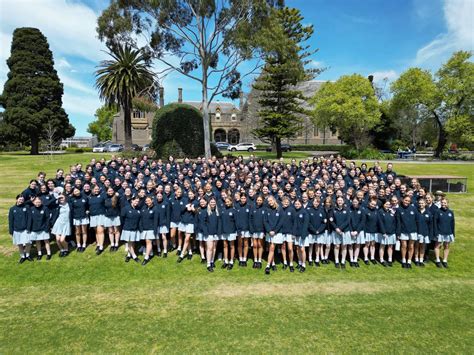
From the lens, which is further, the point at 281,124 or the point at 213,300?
the point at 281,124

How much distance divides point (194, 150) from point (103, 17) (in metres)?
11.4

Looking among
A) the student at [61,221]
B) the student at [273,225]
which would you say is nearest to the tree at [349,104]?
the student at [273,225]

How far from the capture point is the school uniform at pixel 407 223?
803 centimetres

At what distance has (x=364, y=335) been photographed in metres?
5.35

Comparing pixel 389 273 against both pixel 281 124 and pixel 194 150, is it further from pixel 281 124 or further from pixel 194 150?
pixel 281 124

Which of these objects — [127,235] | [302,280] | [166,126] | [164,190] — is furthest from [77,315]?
[166,126]

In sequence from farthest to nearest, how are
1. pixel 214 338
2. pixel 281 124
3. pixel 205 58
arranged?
pixel 281 124 → pixel 205 58 → pixel 214 338

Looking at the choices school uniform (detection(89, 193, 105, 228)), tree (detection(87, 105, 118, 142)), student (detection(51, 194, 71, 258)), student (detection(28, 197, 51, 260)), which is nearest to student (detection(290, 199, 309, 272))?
school uniform (detection(89, 193, 105, 228))

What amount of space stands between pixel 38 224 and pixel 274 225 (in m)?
6.09

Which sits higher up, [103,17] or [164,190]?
[103,17]

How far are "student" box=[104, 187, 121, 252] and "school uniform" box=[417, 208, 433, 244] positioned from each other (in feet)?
26.6

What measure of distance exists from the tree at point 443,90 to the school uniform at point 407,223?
33.1 meters

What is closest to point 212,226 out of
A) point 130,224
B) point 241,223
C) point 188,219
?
point 241,223

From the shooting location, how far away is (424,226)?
26.3 feet
